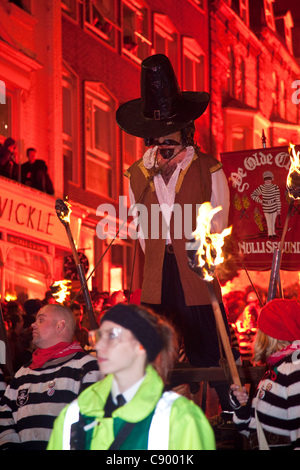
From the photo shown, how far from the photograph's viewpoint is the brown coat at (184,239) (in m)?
5.45

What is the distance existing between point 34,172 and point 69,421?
35.2 ft

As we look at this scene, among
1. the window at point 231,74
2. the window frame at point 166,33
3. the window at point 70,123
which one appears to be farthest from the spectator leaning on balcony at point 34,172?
the window at point 231,74

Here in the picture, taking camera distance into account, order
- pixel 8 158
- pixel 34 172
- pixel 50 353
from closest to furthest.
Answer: pixel 50 353, pixel 8 158, pixel 34 172

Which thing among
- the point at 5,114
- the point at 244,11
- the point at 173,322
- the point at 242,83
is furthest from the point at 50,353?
the point at 244,11

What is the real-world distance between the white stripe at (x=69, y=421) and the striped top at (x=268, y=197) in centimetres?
655

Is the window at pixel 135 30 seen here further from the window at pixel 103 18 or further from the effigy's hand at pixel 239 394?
the effigy's hand at pixel 239 394

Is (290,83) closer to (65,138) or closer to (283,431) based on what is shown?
(65,138)

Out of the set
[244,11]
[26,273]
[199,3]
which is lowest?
[26,273]

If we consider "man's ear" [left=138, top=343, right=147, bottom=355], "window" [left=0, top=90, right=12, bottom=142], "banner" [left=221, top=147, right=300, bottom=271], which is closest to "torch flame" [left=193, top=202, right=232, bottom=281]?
"man's ear" [left=138, top=343, right=147, bottom=355]

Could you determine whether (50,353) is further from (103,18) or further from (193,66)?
(193,66)

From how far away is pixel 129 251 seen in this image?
18953 mm

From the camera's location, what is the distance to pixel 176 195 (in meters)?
5.56

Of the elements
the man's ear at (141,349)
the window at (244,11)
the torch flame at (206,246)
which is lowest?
the man's ear at (141,349)

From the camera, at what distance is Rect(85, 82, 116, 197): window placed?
17094mm
